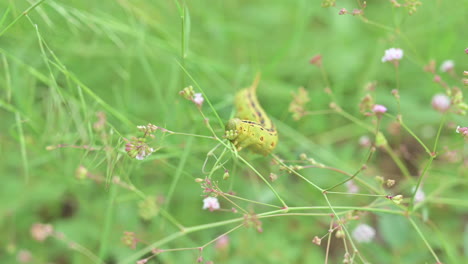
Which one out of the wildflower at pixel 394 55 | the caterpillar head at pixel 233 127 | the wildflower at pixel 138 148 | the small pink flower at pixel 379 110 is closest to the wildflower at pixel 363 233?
the small pink flower at pixel 379 110

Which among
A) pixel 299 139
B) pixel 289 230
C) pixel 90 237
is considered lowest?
pixel 90 237

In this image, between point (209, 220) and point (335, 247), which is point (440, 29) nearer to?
point (335, 247)

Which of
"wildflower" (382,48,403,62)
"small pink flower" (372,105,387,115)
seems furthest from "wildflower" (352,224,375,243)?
"wildflower" (382,48,403,62)

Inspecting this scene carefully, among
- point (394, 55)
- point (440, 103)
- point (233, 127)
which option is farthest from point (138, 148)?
point (440, 103)

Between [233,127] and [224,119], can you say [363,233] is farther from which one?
[233,127]

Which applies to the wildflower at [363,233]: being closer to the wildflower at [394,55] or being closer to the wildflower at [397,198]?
the wildflower at [397,198]

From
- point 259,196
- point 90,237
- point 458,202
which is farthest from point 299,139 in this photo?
point 90,237

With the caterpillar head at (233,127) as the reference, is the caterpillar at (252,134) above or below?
below

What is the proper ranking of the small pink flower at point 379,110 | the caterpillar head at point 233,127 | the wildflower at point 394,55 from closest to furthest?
the caterpillar head at point 233,127 → the small pink flower at point 379,110 → the wildflower at point 394,55
